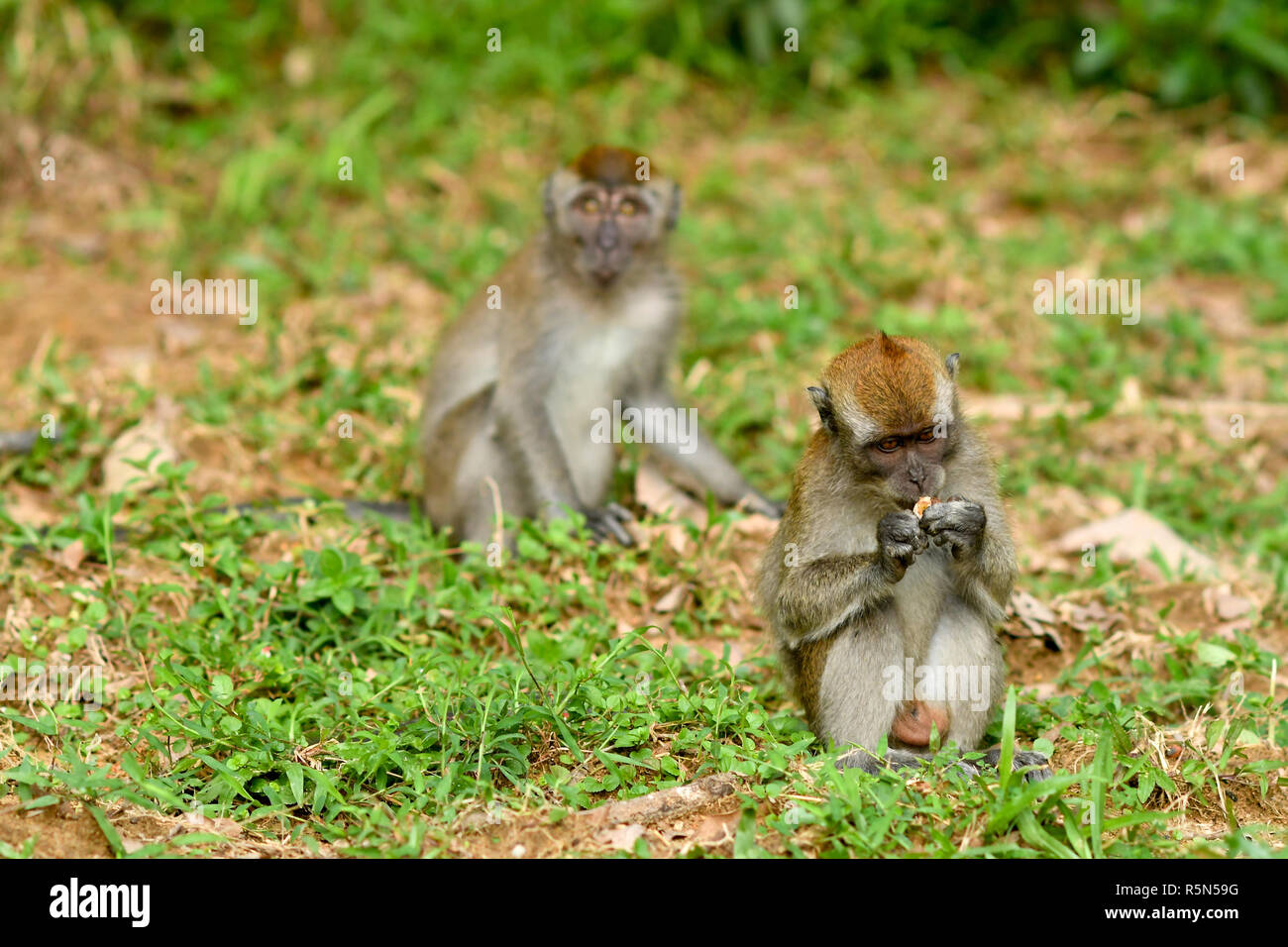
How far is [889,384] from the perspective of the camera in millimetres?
4426

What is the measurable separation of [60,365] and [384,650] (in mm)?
3748

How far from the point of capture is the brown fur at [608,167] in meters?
6.95

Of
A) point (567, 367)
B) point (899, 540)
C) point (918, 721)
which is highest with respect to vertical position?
point (567, 367)

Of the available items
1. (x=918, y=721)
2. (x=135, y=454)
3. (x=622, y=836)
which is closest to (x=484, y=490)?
(x=135, y=454)

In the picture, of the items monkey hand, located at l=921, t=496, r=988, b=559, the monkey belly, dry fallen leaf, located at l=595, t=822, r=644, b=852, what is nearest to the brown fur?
monkey hand, located at l=921, t=496, r=988, b=559

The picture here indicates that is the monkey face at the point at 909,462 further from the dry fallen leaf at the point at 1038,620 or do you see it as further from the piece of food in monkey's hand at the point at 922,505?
the dry fallen leaf at the point at 1038,620

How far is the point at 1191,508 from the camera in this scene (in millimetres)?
7176

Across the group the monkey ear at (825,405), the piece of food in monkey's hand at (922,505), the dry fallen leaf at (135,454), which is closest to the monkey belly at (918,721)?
the piece of food in monkey's hand at (922,505)

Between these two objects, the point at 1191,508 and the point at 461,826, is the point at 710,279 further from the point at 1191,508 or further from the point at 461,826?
the point at 461,826

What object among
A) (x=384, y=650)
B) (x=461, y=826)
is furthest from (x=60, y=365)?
(x=461, y=826)

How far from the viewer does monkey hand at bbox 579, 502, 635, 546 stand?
663 cm

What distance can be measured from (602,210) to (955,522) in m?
3.20

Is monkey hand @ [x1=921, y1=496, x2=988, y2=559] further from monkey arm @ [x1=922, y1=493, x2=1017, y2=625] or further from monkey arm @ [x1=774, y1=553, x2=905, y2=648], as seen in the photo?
monkey arm @ [x1=774, y1=553, x2=905, y2=648]

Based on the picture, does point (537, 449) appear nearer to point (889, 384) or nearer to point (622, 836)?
point (889, 384)
